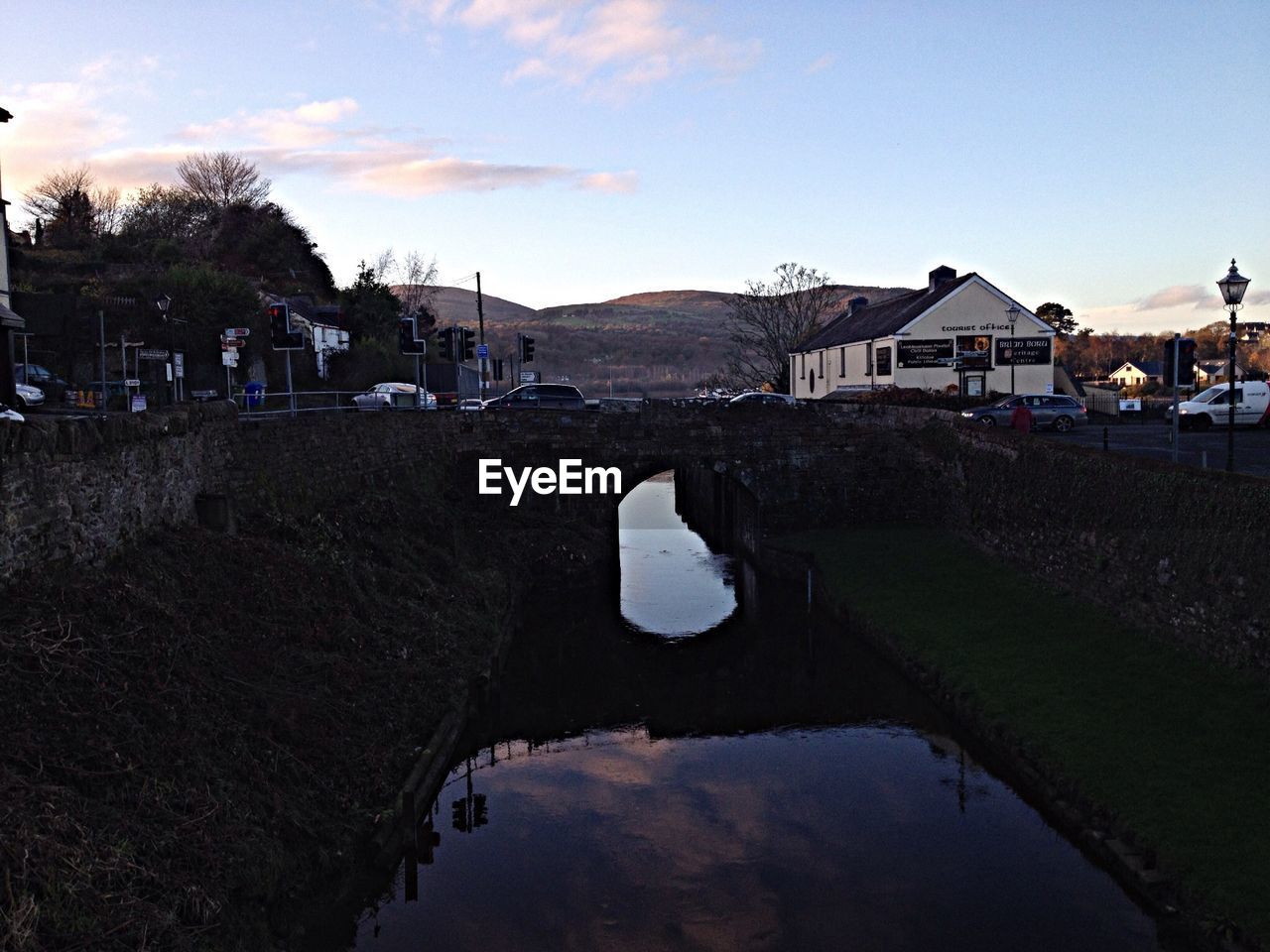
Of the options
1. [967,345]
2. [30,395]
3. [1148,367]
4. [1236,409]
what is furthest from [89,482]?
[1148,367]

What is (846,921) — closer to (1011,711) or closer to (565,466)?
(1011,711)

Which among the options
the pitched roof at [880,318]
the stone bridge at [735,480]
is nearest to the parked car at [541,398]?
the stone bridge at [735,480]

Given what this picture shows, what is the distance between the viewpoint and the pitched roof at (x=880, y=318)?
53062 mm

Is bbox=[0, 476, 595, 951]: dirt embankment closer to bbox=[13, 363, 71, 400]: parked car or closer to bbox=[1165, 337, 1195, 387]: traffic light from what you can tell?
bbox=[1165, 337, 1195, 387]: traffic light

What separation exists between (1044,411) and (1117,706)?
83.9 feet

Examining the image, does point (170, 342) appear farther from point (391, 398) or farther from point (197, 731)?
point (197, 731)

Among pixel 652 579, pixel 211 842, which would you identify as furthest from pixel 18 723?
pixel 652 579

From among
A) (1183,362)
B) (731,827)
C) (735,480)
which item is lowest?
(731,827)

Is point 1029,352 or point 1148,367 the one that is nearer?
point 1029,352

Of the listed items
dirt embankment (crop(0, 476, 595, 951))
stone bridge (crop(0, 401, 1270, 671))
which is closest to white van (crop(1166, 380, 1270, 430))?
stone bridge (crop(0, 401, 1270, 671))

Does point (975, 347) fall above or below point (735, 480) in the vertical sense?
above

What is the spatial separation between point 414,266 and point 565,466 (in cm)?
7551

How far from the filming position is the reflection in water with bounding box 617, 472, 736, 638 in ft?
103

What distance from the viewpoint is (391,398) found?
4253 cm
